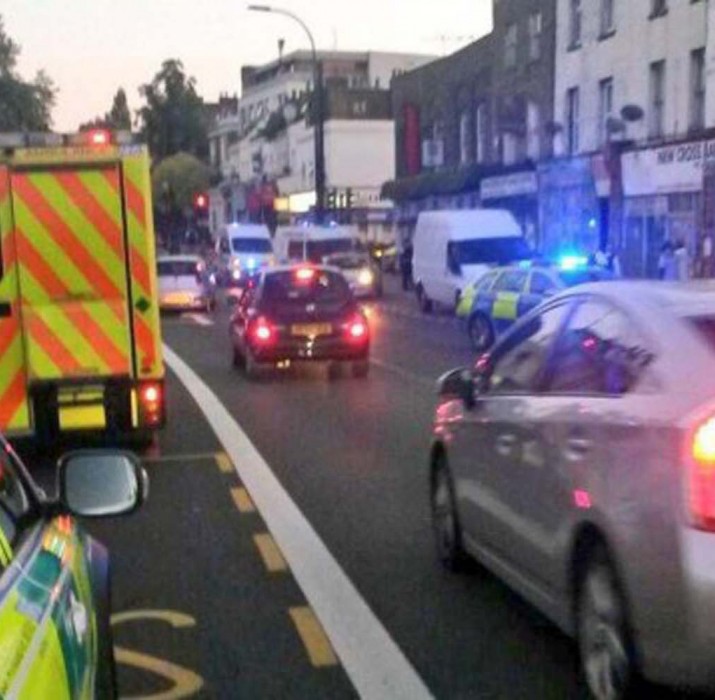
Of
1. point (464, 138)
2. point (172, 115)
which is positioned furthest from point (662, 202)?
point (172, 115)

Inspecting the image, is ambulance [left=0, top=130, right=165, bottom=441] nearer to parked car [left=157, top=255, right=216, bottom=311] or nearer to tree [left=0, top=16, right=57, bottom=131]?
parked car [left=157, top=255, right=216, bottom=311]

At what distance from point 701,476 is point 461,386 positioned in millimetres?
2965

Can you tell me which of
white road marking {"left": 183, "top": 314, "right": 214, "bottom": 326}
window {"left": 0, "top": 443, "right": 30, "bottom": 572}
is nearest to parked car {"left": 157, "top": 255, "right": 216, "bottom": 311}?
white road marking {"left": 183, "top": 314, "right": 214, "bottom": 326}

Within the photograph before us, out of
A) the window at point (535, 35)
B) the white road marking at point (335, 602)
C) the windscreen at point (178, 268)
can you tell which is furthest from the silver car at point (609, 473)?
the window at point (535, 35)

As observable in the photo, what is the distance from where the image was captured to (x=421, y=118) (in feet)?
208

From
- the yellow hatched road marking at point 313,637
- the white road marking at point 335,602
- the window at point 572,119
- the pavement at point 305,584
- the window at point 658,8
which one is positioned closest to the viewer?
the white road marking at point 335,602

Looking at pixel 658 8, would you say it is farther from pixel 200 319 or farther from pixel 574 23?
pixel 200 319

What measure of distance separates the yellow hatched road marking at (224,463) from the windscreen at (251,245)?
39.7 metres

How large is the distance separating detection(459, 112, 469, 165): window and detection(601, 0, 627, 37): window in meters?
14.6

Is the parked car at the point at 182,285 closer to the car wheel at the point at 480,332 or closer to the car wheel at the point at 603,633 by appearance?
the car wheel at the point at 480,332

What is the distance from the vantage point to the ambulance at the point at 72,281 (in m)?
13.5

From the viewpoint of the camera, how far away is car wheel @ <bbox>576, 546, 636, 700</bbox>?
596 cm

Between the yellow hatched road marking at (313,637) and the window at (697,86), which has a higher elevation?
the window at (697,86)

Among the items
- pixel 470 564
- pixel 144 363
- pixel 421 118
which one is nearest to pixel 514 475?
pixel 470 564
